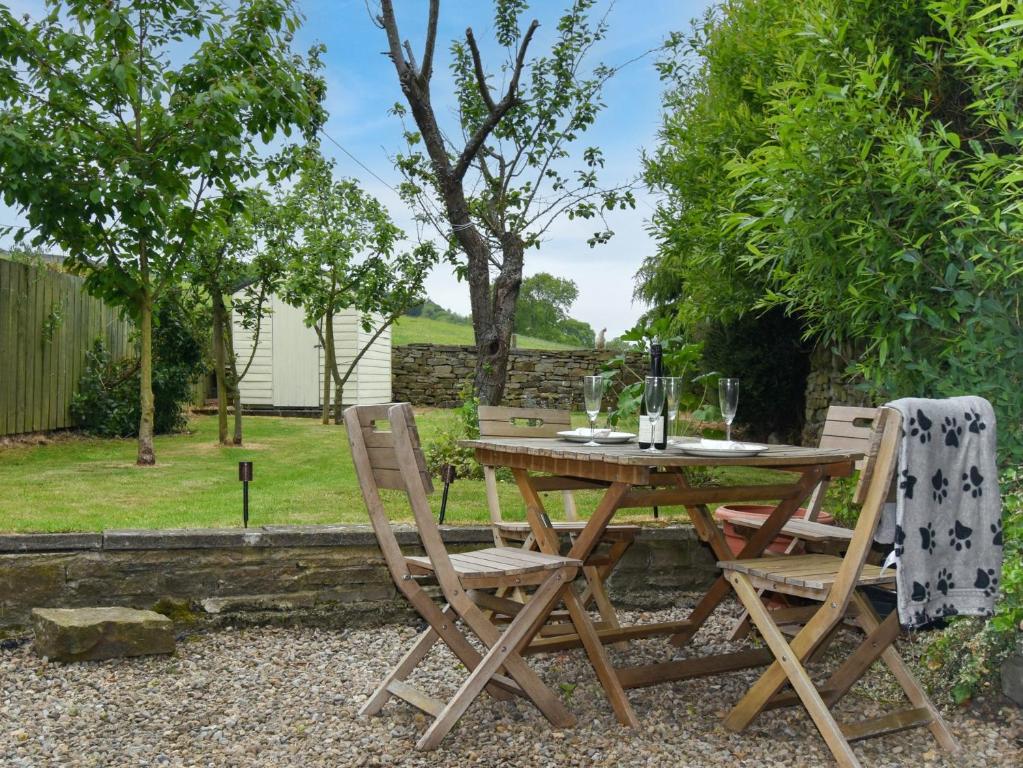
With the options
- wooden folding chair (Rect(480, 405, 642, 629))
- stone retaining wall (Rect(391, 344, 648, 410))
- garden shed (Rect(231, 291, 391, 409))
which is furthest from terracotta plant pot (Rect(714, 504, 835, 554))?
stone retaining wall (Rect(391, 344, 648, 410))

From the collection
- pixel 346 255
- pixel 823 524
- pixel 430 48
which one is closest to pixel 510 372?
pixel 346 255

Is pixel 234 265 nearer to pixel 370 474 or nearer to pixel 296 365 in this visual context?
pixel 296 365

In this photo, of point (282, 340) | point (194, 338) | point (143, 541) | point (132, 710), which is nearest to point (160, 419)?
point (194, 338)

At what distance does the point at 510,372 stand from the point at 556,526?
13249 mm

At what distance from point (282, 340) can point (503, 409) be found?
11976mm

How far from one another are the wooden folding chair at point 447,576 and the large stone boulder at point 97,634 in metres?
1.21

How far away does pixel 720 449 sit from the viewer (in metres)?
3.11

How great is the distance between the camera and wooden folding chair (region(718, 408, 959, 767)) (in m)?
2.71

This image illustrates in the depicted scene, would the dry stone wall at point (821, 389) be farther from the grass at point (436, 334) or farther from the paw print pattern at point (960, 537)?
the grass at point (436, 334)

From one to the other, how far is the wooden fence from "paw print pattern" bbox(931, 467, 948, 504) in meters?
7.28

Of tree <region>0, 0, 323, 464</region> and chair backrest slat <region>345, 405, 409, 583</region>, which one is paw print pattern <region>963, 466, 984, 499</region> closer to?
chair backrest slat <region>345, 405, 409, 583</region>

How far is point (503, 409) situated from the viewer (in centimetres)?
427

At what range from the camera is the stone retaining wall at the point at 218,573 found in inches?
153

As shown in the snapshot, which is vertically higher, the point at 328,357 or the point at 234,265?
the point at 234,265
